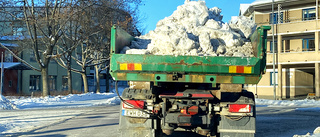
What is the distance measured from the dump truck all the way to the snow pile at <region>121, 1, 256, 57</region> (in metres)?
0.47

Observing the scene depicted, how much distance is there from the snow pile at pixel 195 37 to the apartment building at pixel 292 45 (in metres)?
26.6

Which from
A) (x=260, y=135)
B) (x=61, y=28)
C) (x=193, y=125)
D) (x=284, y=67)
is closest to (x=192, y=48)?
(x=193, y=125)

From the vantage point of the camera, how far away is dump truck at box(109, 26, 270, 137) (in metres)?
6.49

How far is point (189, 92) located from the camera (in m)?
6.96

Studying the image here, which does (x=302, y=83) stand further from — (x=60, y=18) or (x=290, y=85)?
(x=60, y=18)

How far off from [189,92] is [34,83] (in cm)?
4627

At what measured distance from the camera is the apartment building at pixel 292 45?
33.3 m

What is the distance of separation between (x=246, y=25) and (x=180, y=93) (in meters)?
2.39

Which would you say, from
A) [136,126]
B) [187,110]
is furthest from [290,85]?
Result: [136,126]

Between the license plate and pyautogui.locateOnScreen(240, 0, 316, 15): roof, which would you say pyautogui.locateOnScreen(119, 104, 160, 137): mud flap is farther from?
pyautogui.locateOnScreen(240, 0, 316, 15): roof

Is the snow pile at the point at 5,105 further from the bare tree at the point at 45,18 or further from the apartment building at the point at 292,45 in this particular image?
the apartment building at the point at 292,45

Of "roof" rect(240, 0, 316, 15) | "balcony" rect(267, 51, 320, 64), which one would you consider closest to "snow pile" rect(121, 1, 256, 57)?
"balcony" rect(267, 51, 320, 64)

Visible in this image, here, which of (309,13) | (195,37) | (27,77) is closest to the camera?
(195,37)

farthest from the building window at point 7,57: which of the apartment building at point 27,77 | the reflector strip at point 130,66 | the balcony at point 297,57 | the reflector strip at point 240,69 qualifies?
the reflector strip at point 240,69
